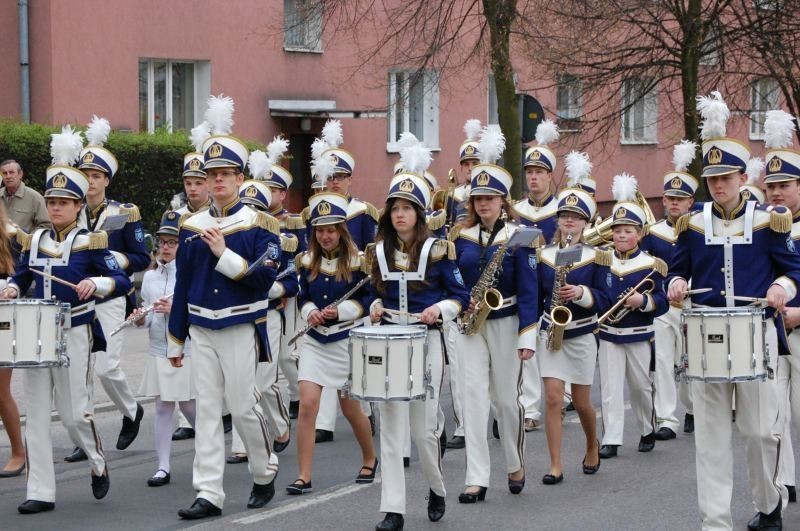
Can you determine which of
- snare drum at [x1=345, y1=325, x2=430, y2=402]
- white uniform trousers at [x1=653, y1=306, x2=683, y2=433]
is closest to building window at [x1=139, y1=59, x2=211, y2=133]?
white uniform trousers at [x1=653, y1=306, x2=683, y2=433]

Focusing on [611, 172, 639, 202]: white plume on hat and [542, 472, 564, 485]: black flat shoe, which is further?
[611, 172, 639, 202]: white plume on hat

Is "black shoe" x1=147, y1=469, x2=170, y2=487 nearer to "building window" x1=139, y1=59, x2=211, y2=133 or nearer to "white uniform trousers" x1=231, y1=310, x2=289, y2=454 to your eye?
"white uniform trousers" x1=231, y1=310, x2=289, y2=454

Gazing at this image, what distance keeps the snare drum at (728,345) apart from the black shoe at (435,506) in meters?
1.80

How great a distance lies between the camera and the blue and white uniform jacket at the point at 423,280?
9289mm

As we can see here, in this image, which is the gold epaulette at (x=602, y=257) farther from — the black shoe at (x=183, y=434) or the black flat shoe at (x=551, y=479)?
the black shoe at (x=183, y=434)

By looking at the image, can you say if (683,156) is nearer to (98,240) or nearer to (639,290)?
(639,290)

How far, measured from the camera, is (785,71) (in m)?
22.4

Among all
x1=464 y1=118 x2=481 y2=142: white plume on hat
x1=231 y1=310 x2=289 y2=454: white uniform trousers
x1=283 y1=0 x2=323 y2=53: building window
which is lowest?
x1=231 y1=310 x2=289 y2=454: white uniform trousers

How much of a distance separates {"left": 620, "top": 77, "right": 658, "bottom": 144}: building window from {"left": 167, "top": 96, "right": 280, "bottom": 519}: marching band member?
14.7 meters

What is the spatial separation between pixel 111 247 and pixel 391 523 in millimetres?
3831

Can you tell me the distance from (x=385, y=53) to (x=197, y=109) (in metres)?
4.10

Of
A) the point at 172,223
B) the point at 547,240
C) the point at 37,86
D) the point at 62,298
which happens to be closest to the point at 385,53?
the point at 37,86

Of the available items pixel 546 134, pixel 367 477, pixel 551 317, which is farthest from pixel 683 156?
pixel 367 477

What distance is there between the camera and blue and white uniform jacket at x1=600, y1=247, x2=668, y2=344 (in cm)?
1183
